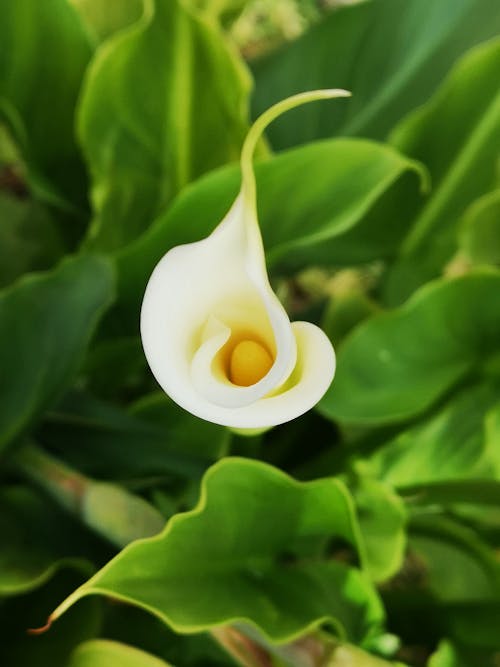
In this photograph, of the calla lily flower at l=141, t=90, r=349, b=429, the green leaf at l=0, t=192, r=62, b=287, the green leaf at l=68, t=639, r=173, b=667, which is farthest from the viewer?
the green leaf at l=0, t=192, r=62, b=287

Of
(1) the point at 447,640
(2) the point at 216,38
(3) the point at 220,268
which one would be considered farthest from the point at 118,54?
(1) the point at 447,640

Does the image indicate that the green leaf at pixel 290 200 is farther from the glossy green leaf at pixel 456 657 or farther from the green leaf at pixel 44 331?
the glossy green leaf at pixel 456 657

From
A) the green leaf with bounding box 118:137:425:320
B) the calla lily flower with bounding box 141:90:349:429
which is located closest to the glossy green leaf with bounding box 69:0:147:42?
the green leaf with bounding box 118:137:425:320

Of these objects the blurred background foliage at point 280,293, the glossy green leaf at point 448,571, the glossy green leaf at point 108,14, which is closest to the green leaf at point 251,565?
the blurred background foliage at point 280,293

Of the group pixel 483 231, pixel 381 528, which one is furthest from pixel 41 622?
pixel 483 231

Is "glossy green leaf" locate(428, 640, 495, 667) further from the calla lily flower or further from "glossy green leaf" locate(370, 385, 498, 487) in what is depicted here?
the calla lily flower

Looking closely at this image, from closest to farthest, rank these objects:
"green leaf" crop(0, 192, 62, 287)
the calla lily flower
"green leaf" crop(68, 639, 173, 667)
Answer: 1. the calla lily flower
2. "green leaf" crop(68, 639, 173, 667)
3. "green leaf" crop(0, 192, 62, 287)

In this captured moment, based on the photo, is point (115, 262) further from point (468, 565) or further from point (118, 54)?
point (468, 565)

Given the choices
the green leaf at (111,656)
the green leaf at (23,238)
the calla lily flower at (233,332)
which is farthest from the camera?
the green leaf at (23,238)
